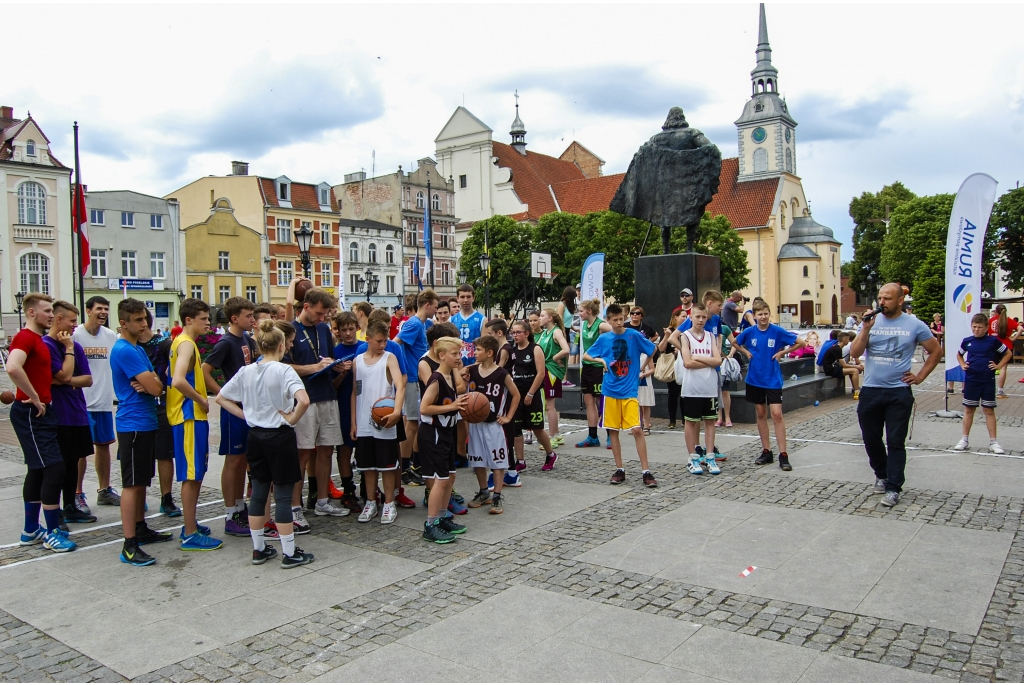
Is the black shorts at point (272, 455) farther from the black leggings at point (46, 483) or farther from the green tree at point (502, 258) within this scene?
the green tree at point (502, 258)

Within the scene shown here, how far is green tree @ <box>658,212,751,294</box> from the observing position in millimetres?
48219

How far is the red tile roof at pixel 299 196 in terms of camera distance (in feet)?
175

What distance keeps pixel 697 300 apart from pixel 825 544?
7750 millimetres

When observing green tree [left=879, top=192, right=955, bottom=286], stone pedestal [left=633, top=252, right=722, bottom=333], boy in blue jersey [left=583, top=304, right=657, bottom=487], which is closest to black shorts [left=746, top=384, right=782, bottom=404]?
boy in blue jersey [left=583, top=304, right=657, bottom=487]

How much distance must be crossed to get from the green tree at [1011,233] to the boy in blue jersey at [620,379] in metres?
43.3

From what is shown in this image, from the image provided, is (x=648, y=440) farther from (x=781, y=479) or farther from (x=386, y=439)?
(x=386, y=439)

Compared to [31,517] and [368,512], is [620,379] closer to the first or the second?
[368,512]

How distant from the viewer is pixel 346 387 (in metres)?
6.80

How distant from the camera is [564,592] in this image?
471 centimetres

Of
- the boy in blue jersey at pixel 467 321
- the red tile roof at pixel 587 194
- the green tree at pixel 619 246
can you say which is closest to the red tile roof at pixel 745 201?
the red tile roof at pixel 587 194

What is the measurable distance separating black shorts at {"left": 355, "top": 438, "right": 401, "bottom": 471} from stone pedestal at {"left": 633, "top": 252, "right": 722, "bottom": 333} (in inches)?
306

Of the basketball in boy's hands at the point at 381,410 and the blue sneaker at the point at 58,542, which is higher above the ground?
the basketball in boy's hands at the point at 381,410

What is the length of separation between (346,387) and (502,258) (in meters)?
44.1

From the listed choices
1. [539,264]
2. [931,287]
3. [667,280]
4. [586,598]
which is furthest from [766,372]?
[931,287]
